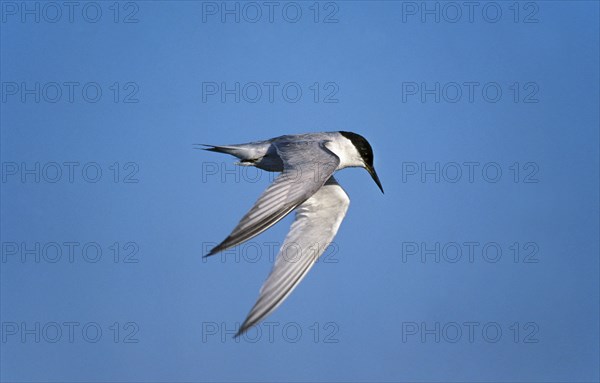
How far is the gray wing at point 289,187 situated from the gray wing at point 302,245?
0.47 meters

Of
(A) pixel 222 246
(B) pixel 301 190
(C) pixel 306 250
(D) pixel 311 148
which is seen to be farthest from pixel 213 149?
(A) pixel 222 246

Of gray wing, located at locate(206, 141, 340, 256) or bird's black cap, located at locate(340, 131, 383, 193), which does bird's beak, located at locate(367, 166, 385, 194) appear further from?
gray wing, located at locate(206, 141, 340, 256)

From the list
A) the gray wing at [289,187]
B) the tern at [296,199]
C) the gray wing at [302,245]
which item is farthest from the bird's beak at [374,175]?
the gray wing at [289,187]

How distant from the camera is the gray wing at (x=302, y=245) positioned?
357 centimetres

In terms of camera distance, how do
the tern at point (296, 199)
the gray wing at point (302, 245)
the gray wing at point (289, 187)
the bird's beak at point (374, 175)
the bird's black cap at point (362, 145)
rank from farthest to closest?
the bird's beak at point (374, 175)
the bird's black cap at point (362, 145)
the gray wing at point (302, 245)
the tern at point (296, 199)
the gray wing at point (289, 187)

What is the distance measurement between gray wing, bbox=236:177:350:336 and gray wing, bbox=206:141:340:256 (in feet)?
1.55

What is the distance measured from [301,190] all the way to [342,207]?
1473mm

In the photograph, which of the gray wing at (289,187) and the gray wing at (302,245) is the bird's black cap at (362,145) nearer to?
the gray wing at (302,245)

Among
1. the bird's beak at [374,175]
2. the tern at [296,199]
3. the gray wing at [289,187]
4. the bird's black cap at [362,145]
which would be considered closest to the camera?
the gray wing at [289,187]

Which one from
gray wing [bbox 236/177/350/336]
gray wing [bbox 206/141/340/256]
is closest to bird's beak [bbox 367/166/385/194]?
gray wing [bbox 236/177/350/336]

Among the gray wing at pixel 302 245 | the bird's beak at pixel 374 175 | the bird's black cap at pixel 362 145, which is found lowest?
the gray wing at pixel 302 245

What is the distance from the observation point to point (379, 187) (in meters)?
5.66

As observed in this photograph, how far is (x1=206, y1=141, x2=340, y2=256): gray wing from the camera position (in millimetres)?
3182

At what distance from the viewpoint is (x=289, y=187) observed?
3736 mm
